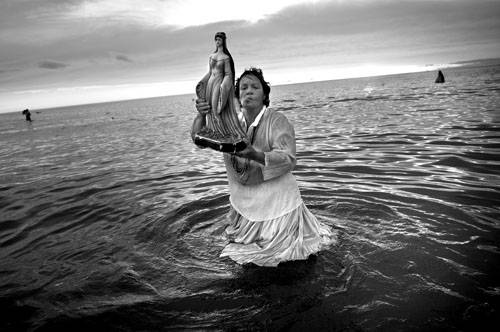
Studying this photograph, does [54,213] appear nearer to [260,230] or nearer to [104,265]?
[104,265]

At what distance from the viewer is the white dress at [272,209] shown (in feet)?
14.1

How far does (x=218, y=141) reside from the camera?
367 centimetres

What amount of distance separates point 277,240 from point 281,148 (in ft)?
4.69

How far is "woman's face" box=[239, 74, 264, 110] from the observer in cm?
432

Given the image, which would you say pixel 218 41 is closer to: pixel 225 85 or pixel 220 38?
pixel 220 38

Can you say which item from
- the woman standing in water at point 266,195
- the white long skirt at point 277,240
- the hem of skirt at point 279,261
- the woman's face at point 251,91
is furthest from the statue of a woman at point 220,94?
the hem of skirt at point 279,261

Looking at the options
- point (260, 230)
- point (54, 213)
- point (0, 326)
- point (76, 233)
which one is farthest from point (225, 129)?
point (54, 213)

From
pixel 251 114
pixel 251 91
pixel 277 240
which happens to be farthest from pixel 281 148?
pixel 277 240

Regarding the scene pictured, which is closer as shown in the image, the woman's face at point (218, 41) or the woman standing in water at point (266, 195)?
the woman's face at point (218, 41)

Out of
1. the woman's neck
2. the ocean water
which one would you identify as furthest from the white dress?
the ocean water

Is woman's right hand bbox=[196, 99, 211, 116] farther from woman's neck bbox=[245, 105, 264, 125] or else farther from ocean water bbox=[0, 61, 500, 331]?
ocean water bbox=[0, 61, 500, 331]

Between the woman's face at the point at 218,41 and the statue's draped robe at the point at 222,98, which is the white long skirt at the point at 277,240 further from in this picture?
the woman's face at the point at 218,41

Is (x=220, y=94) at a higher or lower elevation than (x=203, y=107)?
higher

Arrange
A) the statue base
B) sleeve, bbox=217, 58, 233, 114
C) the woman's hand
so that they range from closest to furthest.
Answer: the statue base → the woman's hand → sleeve, bbox=217, 58, 233, 114
